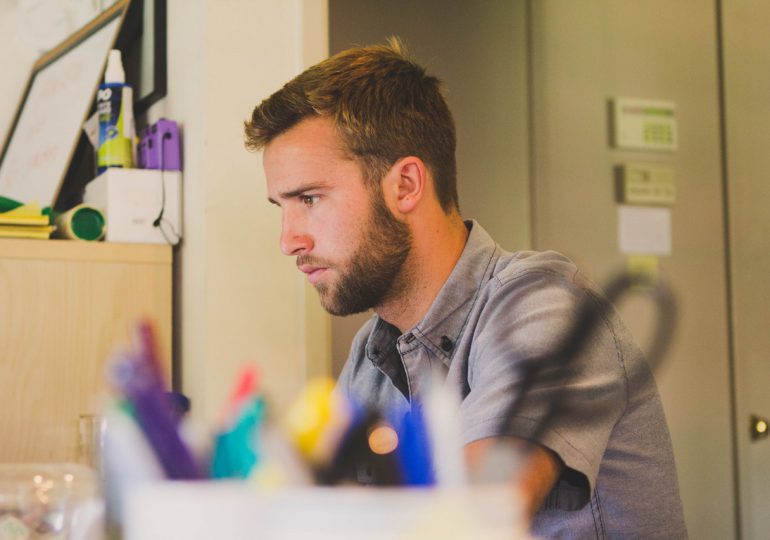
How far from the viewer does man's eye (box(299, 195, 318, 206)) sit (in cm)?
132

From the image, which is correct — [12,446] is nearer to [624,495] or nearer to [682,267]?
[624,495]

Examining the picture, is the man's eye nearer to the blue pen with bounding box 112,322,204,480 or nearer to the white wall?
the white wall

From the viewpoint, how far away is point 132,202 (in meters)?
1.67

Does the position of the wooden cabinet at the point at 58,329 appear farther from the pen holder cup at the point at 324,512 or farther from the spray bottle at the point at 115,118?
the pen holder cup at the point at 324,512

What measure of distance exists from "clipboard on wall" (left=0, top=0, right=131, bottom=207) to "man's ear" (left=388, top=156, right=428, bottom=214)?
78 centimetres

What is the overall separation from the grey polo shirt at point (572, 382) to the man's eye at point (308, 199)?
214mm

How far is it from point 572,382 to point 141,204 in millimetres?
1181

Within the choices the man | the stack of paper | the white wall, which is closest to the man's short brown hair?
the man

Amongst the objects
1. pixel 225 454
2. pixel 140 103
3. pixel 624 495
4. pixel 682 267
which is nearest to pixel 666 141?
pixel 682 267

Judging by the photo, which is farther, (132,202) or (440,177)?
(132,202)

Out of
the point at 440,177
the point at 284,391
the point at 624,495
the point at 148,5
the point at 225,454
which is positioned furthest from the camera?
the point at 148,5

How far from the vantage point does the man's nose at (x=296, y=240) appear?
1318 mm

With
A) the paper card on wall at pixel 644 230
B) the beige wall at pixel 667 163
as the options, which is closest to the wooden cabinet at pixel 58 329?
the beige wall at pixel 667 163

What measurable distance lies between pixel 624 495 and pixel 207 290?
2.67 feet
